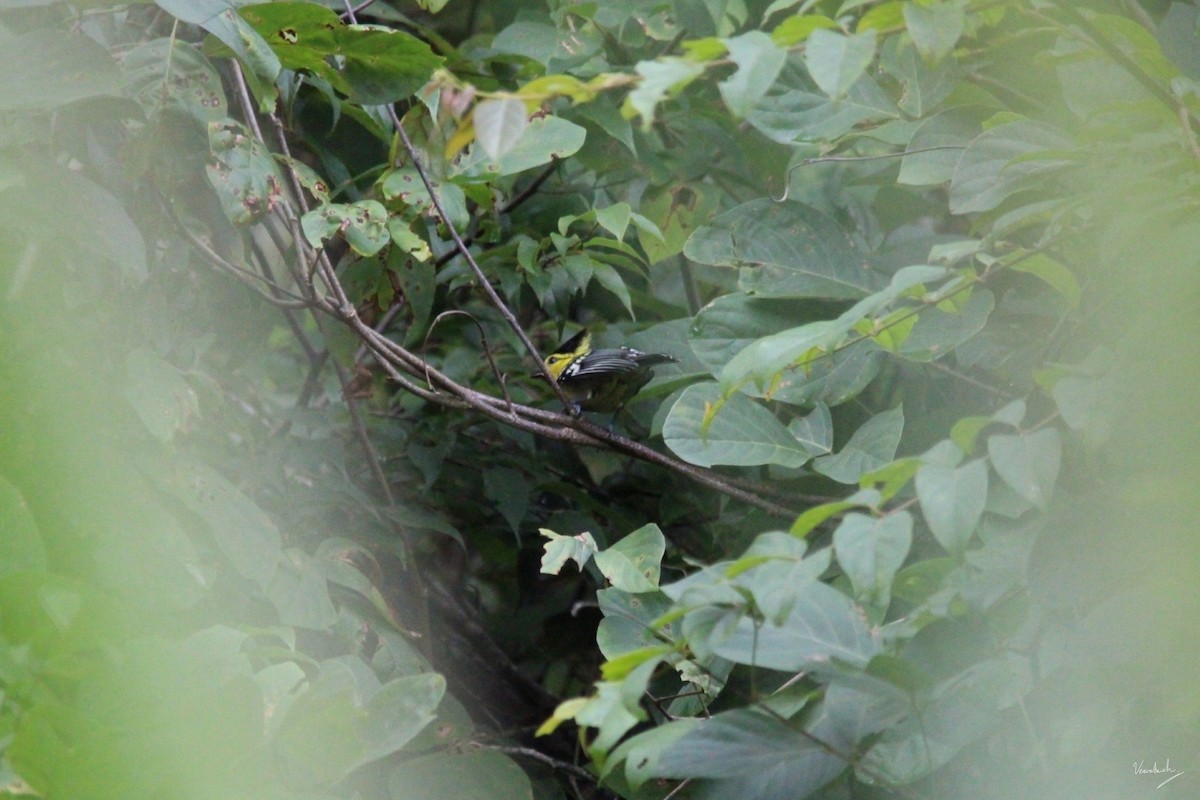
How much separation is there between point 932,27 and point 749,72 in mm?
189

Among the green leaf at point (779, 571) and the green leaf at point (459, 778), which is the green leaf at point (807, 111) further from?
the green leaf at point (459, 778)

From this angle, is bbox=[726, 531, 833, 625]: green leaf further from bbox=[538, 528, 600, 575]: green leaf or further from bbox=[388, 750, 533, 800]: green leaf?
bbox=[388, 750, 533, 800]: green leaf

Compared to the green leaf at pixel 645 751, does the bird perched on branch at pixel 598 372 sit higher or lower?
lower

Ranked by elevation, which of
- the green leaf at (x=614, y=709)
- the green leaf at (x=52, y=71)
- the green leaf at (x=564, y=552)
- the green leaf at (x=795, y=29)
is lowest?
the green leaf at (x=564, y=552)

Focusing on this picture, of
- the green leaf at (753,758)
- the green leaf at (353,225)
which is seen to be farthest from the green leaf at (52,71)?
the green leaf at (753,758)

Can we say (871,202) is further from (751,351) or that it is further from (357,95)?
(751,351)

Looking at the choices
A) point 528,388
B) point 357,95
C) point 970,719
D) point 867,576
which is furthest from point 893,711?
point 528,388

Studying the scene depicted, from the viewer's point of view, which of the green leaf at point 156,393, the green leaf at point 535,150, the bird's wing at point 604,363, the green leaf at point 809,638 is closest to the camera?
the green leaf at point 809,638

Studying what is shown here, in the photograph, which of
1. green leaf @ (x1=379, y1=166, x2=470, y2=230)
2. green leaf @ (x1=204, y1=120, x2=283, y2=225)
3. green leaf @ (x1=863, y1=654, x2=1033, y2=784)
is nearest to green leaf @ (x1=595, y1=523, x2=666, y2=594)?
green leaf @ (x1=863, y1=654, x2=1033, y2=784)

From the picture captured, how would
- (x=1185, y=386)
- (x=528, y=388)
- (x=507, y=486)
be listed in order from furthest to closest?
1. (x=528, y=388)
2. (x=507, y=486)
3. (x=1185, y=386)

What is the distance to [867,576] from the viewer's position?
71 centimetres

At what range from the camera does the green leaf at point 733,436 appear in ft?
4.24

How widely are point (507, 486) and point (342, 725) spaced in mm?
1040

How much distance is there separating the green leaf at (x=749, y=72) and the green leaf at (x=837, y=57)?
0.03 meters
